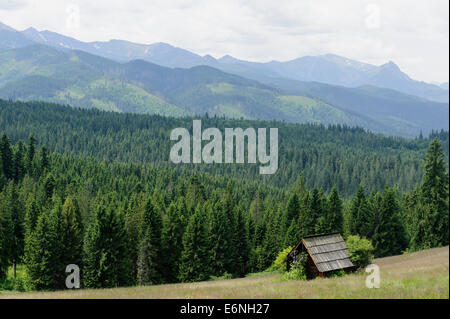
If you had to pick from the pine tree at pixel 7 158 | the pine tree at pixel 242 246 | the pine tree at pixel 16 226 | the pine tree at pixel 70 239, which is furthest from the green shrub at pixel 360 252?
the pine tree at pixel 7 158

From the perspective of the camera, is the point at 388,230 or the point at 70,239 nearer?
the point at 70,239

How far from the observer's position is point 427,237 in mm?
68562

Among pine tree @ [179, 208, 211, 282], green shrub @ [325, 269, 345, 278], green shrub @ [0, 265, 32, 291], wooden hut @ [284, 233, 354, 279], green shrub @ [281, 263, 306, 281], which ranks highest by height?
wooden hut @ [284, 233, 354, 279]

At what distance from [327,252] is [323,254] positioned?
0.49m

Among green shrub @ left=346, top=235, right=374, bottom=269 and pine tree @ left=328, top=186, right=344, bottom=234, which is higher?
green shrub @ left=346, top=235, right=374, bottom=269

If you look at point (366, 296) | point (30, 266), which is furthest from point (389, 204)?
point (366, 296)

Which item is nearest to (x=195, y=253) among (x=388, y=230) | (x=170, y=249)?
(x=170, y=249)

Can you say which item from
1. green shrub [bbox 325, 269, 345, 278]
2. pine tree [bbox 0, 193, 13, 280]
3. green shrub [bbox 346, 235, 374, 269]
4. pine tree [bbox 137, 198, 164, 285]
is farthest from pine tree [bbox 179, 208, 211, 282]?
green shrub [bbox 325, 269, 345, 278]

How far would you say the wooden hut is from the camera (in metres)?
39.6

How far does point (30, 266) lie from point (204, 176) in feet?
442

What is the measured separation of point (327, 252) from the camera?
40750 millimetres

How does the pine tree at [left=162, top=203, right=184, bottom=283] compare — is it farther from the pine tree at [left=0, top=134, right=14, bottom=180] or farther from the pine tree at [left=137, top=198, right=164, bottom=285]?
the pine tree at [left=0, top=134, right=14, bottom=180]

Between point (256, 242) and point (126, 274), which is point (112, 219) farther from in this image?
point (256, 242)

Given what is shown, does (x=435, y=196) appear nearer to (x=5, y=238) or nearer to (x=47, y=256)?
(x=47, y=256)
